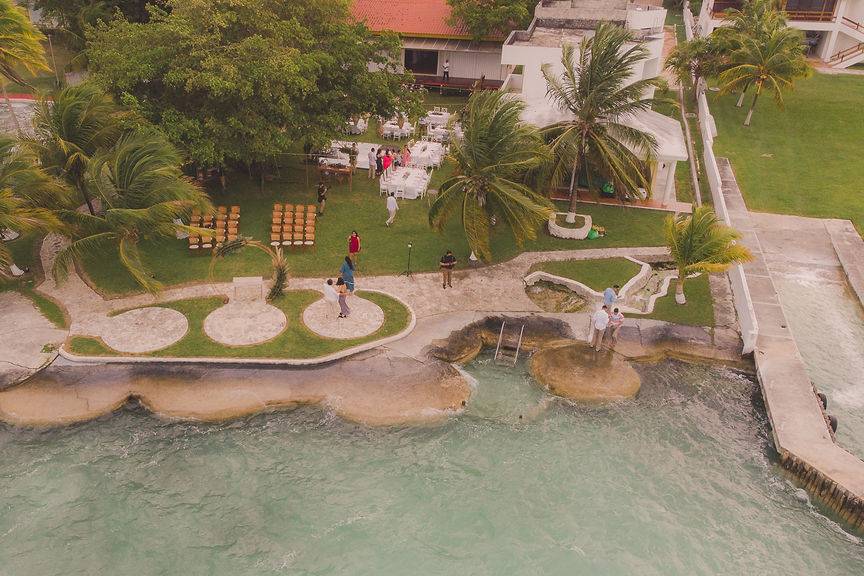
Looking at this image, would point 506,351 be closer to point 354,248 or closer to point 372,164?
point 354,248

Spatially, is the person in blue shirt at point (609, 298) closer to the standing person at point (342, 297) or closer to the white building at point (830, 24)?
the standing person at point (342, 297)

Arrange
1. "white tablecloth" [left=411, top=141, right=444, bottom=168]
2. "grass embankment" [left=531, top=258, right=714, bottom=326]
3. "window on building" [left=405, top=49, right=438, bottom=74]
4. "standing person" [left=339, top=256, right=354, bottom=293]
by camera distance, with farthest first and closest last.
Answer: "window on building" [left=405, top=49, right=438, bottom=74] → "white tablecloth" [left=411, top=141, right=444, bottom=168] → "grass embankment" [left=531, top=258, right=714, bottom=326] → "standing person" [left=339, top=256, right=354, bottom=293]

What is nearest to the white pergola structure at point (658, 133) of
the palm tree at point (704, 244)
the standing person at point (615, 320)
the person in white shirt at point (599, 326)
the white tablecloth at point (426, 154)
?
the white tablecloth at point (426, 154)

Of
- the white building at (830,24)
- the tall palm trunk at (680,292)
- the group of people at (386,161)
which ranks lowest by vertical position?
the tall palm trunk at (680,292)

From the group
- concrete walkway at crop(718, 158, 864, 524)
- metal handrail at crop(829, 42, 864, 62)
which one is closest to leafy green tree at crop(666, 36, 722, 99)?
concrete walkway at crop(718, 158, 864, 524)

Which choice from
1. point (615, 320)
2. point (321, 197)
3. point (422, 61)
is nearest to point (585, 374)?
point (615, 320)

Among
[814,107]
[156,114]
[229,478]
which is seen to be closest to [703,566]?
[229,478]

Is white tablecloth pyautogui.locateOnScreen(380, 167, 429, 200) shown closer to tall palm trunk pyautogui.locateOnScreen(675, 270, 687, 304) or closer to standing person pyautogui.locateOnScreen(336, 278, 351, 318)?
standing person pyautogui.locateOnScreen(336, 278, 351, 318)
